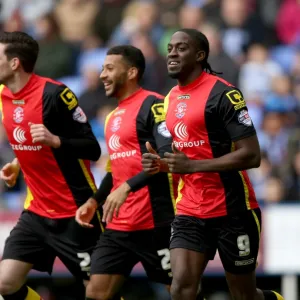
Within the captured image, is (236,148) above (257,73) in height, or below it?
above

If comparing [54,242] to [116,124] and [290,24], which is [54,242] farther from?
[290,24]

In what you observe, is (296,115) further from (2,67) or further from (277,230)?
(2,67)

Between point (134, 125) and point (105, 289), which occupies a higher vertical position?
point (134, 125)

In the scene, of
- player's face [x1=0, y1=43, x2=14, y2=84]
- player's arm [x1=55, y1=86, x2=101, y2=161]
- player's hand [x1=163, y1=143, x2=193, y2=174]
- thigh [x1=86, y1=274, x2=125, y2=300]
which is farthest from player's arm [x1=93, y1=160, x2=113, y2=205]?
player's hand [x1=163, y1=143, x2=193, y2=174]

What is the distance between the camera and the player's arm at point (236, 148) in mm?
7453

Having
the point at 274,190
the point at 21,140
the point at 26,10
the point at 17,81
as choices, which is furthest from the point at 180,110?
the point at 26,10

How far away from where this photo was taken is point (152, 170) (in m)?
7.85

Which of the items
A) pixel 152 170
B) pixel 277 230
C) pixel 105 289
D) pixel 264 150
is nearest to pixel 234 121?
pixel 152 170

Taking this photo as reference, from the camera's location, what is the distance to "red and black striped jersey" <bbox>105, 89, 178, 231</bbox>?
8.68m

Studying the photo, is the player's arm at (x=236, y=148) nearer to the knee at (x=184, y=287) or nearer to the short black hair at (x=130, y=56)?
the knee at (x=184, y=287)

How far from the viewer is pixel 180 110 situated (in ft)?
26.0

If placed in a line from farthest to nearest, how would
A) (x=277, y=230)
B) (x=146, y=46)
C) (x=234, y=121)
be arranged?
1. (x=146, y=46)
2. (x=277, y=230)
3. (x=234, y=121)

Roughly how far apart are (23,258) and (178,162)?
205 cm

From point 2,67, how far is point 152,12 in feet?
25.9
